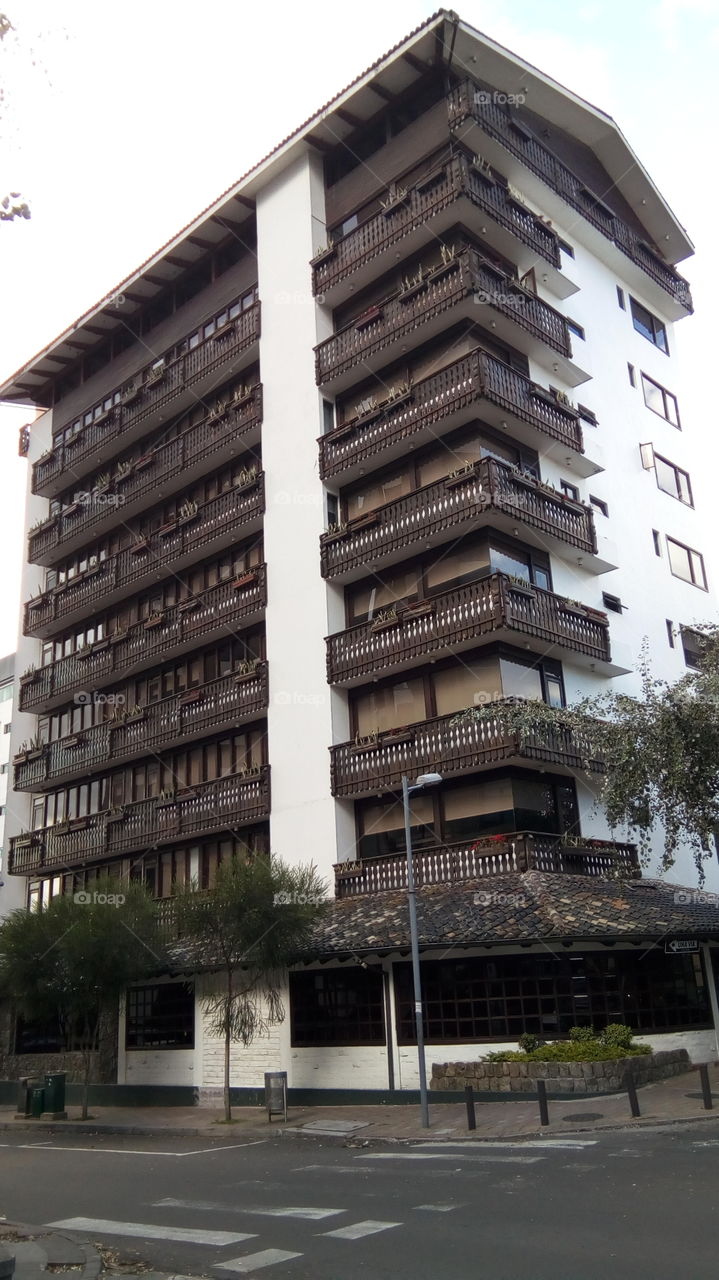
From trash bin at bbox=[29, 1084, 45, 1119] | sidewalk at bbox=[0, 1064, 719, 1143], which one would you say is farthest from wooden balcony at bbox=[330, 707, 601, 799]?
trash bin at bbox=[29, 1084, 45, 1119]

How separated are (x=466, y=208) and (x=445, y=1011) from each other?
68.1ft

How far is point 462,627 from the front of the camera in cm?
2667

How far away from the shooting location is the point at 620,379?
35.7 meters

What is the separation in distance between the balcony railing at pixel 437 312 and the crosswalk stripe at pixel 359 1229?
2298cm

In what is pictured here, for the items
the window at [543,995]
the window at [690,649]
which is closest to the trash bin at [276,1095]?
the window at [543,995]

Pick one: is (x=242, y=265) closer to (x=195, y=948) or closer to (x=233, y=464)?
(x=233, y=464)

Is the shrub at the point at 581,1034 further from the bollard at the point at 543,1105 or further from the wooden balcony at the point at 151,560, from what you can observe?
the wooden balcony at the point at 151,560

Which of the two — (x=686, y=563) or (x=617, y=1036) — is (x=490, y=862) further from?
(x=686, y=563)

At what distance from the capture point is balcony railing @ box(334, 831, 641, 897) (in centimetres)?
2491

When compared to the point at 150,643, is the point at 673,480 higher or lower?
Answer: higher

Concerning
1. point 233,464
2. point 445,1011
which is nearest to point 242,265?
point 233,464

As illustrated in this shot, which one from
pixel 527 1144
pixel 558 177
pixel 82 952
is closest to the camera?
pixel 527 1144

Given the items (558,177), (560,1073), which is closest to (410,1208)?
(560,1073)

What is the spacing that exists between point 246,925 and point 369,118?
24529mm
